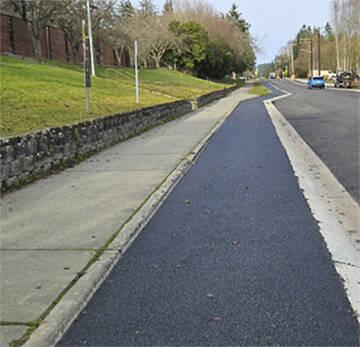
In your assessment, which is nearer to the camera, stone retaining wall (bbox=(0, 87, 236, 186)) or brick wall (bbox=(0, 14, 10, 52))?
stone retaining wall (bbox=(0, 87, 236, 186))

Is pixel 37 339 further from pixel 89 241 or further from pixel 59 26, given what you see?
pixel 59 26

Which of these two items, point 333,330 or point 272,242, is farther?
point 272,242

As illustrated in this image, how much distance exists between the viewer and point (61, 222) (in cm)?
597

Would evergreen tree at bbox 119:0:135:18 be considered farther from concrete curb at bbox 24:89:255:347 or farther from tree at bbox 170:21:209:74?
concrete curb at bbox 24:89:255:347

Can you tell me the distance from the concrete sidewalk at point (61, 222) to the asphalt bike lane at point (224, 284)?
0.40 metres

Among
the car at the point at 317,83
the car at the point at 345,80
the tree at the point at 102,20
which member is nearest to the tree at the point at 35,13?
the tree at the point at 102,20

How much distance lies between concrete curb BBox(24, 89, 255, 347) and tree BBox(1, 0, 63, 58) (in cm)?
4244

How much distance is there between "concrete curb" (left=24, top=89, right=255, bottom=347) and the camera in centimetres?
325

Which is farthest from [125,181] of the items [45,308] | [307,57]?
[307,57]

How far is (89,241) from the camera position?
5184 millimetres

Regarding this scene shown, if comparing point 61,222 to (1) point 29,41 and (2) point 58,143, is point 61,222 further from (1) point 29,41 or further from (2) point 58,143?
(1) point 29,41

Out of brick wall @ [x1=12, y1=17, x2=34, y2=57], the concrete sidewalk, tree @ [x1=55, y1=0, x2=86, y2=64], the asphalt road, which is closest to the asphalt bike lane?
the concrete sidewalk

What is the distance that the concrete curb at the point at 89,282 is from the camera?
325 cm

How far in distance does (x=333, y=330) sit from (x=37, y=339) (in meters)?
2.02
